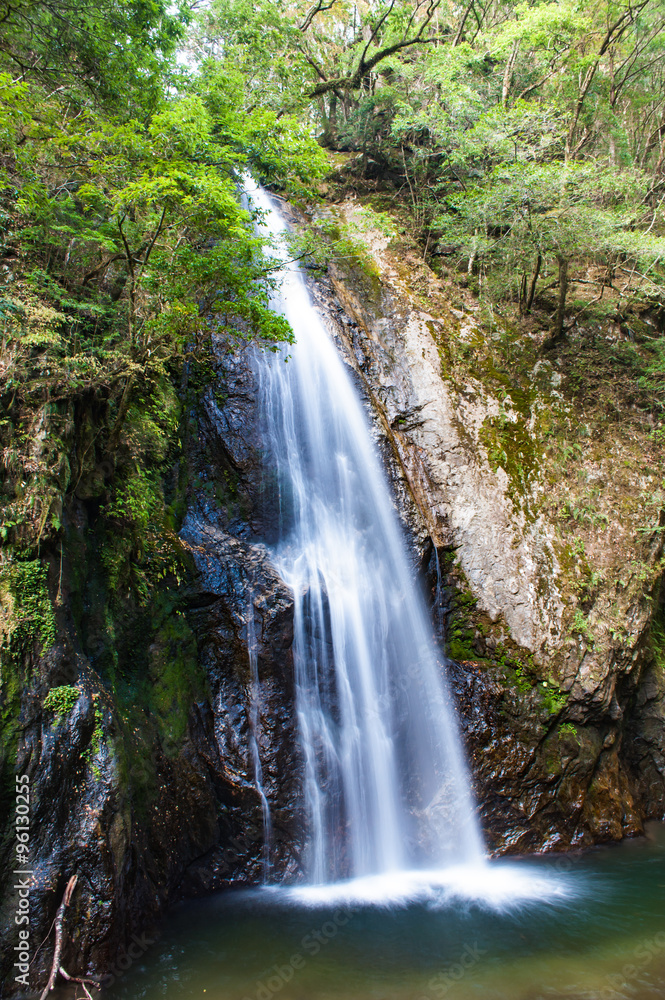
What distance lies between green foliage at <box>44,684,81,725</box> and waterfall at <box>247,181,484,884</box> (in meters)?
3.01

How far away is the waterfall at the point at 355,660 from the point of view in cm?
680

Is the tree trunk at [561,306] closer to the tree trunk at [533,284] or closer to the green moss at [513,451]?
the tree trunk at [533,284]

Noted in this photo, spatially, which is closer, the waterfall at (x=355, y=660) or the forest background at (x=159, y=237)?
the forest background at (x=159, y=237)

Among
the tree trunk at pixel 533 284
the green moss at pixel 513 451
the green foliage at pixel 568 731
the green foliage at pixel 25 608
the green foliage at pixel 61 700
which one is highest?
the tree trunk at pixel 533 284

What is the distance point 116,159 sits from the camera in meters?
5.41

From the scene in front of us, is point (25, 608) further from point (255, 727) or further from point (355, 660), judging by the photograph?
point (355, 660)

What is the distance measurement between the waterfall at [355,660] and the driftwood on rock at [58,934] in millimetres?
2963

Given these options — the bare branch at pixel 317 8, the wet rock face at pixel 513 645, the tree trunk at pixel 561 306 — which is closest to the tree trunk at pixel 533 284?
the tree trunk at pixel 561 306

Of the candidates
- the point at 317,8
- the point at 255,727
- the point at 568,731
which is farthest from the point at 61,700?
the point at 317,8

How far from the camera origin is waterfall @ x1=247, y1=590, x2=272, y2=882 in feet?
21.0

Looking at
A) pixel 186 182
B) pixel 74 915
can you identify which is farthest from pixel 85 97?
pixel 74 915

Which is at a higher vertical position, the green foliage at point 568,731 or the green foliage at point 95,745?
the green foliage at point 95,745

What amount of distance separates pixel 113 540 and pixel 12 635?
1779 millimetres

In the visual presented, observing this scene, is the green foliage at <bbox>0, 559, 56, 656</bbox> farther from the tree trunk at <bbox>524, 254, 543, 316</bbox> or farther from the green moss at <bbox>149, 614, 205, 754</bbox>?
the tree trunk at <bbox>524, 254, 543, 316</bbox>
